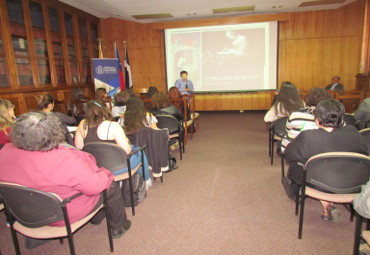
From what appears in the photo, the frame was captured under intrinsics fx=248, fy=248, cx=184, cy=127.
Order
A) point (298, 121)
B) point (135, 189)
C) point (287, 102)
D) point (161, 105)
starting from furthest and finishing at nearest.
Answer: point (161, 105) → point (287, 102) → point (298, 121) → point (135, 189)

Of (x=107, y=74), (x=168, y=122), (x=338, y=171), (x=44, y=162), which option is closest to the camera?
(x=44, y=162)

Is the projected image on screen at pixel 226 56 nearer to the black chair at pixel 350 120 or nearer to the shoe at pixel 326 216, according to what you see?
the black chair at pixel 350 120

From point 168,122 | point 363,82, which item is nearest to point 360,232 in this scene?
point 168,122

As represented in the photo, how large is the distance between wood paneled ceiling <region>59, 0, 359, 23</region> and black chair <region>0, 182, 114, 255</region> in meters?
5.66

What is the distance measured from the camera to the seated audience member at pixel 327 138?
1815mm

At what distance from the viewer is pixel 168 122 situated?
379 centimetres

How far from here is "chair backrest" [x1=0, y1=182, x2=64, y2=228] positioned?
1375mm

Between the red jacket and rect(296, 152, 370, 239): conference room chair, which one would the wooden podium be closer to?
rect(296, 152, 370, 239): conference room chair

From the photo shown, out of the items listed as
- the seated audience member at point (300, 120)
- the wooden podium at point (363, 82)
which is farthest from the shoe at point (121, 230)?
the wooden podium at point (363, 82)

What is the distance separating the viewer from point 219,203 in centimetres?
264

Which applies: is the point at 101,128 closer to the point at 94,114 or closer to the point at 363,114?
the point at 94,114

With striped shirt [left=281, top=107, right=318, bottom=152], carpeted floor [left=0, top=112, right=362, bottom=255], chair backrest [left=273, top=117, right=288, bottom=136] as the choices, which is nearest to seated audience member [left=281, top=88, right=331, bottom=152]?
striped shirt [left=281, top=107, right=318, bottom=152]

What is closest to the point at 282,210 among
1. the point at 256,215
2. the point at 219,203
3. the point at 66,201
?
the point at 256,215

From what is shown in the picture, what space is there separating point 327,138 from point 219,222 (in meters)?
1.19
